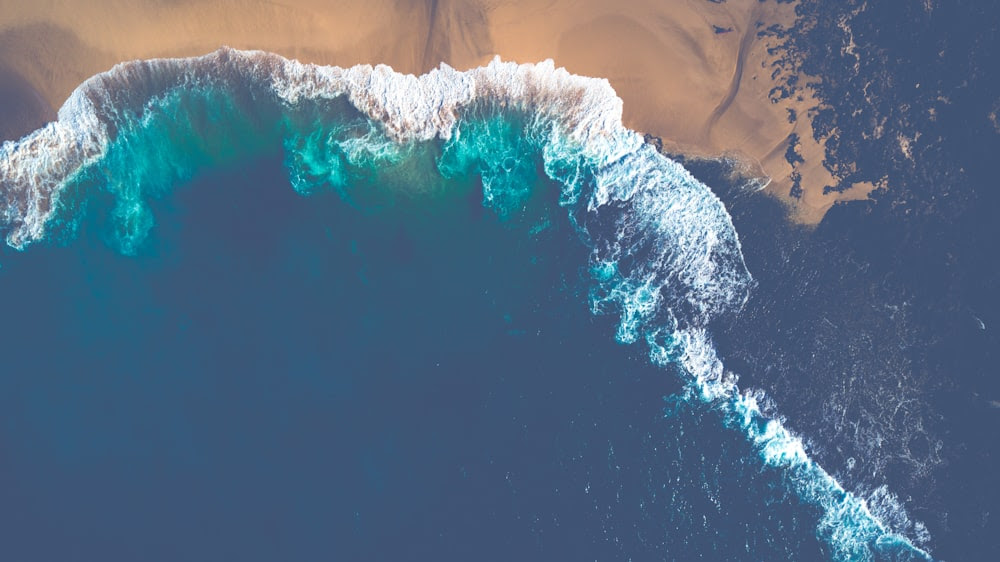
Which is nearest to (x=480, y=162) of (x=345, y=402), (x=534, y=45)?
(x=534, y=45)

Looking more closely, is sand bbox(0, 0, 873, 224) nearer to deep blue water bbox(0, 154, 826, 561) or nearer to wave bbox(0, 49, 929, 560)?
wave bbox(0, 49, 929, 560)

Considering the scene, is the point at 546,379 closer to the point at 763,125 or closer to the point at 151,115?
the point at 763,125

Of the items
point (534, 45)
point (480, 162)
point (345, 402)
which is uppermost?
point (534, 45)

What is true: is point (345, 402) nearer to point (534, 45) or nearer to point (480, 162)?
point (480, 162)

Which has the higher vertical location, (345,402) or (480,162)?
(480,162)

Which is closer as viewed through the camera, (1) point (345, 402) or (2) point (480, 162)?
(1) point (345, 402)

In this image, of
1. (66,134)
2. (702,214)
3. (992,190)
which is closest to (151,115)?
(66,134)

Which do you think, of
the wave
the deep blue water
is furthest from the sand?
the deep blue water
